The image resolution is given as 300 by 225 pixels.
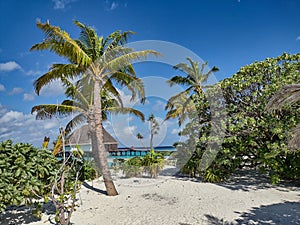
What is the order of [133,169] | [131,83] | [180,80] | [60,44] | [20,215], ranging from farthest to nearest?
1. [180,80]
2. [133,169]
3. [131,83]
4. [60,44]
5. [20,215]

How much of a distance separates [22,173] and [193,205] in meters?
4.62

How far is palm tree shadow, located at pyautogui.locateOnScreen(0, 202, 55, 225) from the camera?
5863 mm

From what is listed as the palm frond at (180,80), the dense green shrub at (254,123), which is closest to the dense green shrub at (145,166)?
the dense green shrub at (254,123)

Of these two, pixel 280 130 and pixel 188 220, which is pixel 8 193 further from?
pixel 280 130

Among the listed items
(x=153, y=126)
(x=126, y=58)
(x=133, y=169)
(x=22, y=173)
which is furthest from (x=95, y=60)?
(x=153, y=126)

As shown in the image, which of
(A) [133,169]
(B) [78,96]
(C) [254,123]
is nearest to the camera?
(C) [254,123]

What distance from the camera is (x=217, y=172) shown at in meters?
10.0

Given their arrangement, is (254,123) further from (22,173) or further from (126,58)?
(22,173)

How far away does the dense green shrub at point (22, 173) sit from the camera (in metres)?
4.50

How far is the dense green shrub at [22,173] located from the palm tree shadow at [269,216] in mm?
3881

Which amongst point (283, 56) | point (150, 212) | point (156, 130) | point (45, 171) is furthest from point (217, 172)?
point (156, 130)

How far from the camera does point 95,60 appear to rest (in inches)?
347

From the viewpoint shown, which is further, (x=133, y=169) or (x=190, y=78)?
(x=190, y=78)

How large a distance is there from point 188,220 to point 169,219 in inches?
18.2
